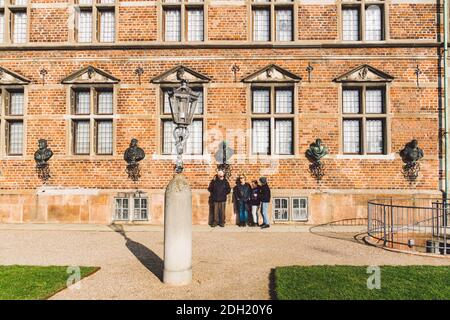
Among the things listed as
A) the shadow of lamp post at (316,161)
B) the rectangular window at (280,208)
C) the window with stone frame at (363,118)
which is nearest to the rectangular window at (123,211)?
the rectangular window at (280,208)

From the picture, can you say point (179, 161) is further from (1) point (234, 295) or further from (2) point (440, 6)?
(2) point (440, 6)

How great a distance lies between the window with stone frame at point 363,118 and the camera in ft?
36.1

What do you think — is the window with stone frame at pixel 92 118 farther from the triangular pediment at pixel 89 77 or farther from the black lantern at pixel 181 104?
the black lantern at pixel 181 104

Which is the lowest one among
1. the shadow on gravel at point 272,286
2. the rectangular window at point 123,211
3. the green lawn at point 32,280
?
the shadow on gravel at point 272,286

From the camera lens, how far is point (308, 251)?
720 centimetres

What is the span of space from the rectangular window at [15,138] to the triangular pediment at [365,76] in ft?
33.7

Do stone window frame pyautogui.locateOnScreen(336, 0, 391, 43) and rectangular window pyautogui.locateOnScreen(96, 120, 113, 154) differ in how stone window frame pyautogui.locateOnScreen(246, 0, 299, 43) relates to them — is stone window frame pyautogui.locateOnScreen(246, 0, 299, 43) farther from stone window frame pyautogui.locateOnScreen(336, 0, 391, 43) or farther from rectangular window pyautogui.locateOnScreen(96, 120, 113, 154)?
rectangular window pyautogui.locateOnScreen(96, 120, 113, 154)

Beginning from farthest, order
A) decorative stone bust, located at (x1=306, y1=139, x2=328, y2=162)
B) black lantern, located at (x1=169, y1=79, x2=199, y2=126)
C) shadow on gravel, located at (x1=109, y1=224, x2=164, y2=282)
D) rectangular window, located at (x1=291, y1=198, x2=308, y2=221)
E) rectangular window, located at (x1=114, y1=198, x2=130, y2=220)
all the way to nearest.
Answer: rectangular window, located at (x1=114, y1=198, x2=130, y2=220) < rectangular window, located at (x1=291, y1=198, x2=308, y2=221) < decorative stone bust, located at (x1=306, y1=139, x2=328, y2=162) < shadow on gravel, located at (x1=109, y1=224, x2=164, y2=282) < black lantern, located at (x1=169, y1=79, x2=199, y2=126)

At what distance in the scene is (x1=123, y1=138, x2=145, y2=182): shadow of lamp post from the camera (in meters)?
10.8

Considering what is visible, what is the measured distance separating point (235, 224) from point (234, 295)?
6.12 meters

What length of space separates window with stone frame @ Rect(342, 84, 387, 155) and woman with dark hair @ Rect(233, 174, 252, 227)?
3.33 m

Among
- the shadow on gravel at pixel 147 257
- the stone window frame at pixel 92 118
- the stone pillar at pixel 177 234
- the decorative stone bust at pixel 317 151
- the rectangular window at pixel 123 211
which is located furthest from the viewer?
the stone window frame at pixel 92 118

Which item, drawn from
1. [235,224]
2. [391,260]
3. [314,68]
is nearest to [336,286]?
[391,260]

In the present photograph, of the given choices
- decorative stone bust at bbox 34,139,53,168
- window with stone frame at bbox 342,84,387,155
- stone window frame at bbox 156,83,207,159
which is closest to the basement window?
stone window frame at bbox 156,83,207,159
